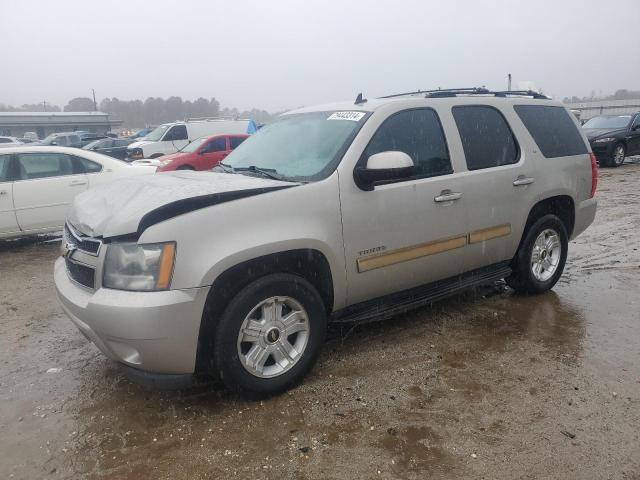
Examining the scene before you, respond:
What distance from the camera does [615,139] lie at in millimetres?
16281

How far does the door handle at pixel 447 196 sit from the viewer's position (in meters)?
3.79

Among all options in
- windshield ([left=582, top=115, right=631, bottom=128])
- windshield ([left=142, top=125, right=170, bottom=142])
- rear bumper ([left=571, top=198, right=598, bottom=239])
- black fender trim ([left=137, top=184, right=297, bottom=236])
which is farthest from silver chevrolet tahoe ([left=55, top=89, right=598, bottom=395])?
windshield ([left=142, top=125, right=170, bottom=142])

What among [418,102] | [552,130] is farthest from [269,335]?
[552,130]

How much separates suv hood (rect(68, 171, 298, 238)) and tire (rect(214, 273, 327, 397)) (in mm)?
558

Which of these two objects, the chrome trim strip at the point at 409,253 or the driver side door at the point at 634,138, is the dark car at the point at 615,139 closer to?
the driver side door at the point at 634,138

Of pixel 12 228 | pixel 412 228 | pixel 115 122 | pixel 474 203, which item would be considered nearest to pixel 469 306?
pixel 474 203

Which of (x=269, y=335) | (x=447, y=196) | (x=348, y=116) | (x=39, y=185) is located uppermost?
(x=348, y=116)

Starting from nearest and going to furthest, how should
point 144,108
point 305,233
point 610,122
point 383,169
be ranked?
point 305,233, point 383,169, point 610,122, point 144,108

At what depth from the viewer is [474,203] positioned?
13.2ft

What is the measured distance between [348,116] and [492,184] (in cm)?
132

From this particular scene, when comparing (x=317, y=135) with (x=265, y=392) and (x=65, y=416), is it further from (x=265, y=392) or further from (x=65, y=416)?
(x=65, y=416)

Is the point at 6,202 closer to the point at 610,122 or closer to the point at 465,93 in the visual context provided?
the point at 465,93

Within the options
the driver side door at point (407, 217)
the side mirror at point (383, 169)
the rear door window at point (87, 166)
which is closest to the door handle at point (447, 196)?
the driver side door at point (407, 217)

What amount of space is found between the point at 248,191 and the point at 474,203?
1.91m
